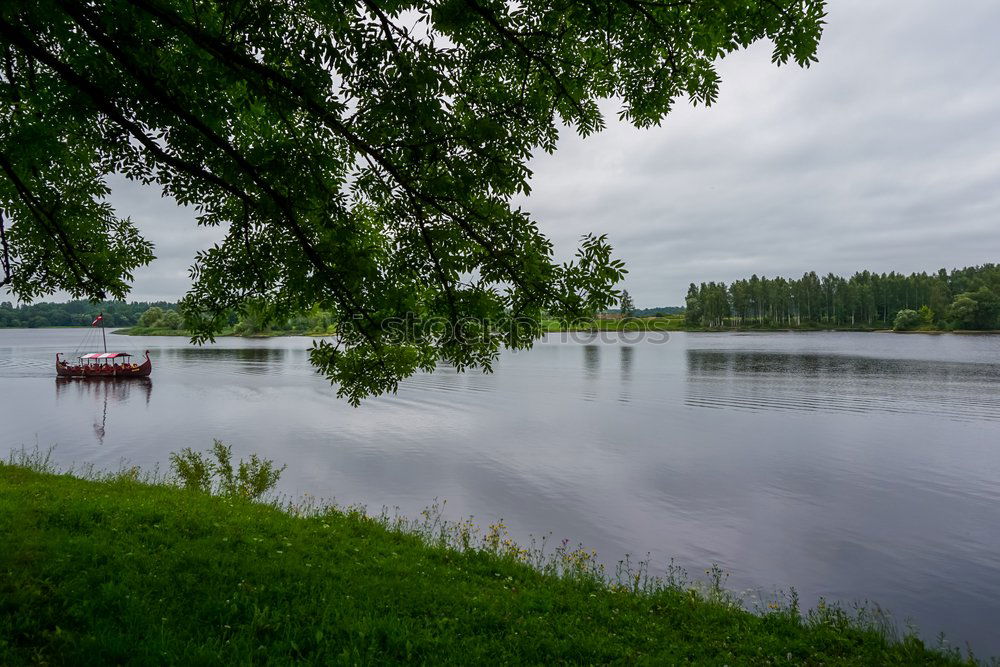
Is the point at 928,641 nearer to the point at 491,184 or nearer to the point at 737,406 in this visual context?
the point at 491,184

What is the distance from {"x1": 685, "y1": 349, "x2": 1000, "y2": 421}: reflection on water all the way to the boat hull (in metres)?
54.3

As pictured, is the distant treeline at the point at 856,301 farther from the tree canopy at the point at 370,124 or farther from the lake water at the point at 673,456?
the tree canopy at the point at 370,124

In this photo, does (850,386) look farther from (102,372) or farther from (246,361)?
(246,361)

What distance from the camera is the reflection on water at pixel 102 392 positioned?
38406mm

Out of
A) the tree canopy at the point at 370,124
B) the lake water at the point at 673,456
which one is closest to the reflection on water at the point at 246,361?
the lake water at the point at 673,456

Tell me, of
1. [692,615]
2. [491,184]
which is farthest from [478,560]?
[491,184]

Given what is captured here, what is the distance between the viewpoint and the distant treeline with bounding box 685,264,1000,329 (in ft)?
445

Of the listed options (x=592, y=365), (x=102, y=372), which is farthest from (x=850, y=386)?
(x=102, y=372)

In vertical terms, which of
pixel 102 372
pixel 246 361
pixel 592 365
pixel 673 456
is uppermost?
pixel 102 372

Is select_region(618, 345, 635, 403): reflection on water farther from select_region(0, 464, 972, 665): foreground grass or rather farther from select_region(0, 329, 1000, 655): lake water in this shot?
select_region(0, 464, 972, 665): foreground grass

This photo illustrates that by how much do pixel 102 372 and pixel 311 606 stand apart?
6236 centimetres

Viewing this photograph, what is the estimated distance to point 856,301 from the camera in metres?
152

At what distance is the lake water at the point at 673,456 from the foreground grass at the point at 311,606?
599 centimetres

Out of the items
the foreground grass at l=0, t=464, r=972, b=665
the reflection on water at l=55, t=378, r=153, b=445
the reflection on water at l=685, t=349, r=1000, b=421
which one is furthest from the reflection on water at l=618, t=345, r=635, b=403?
the reflection on water at l=55, t=378, r=153, b=445
